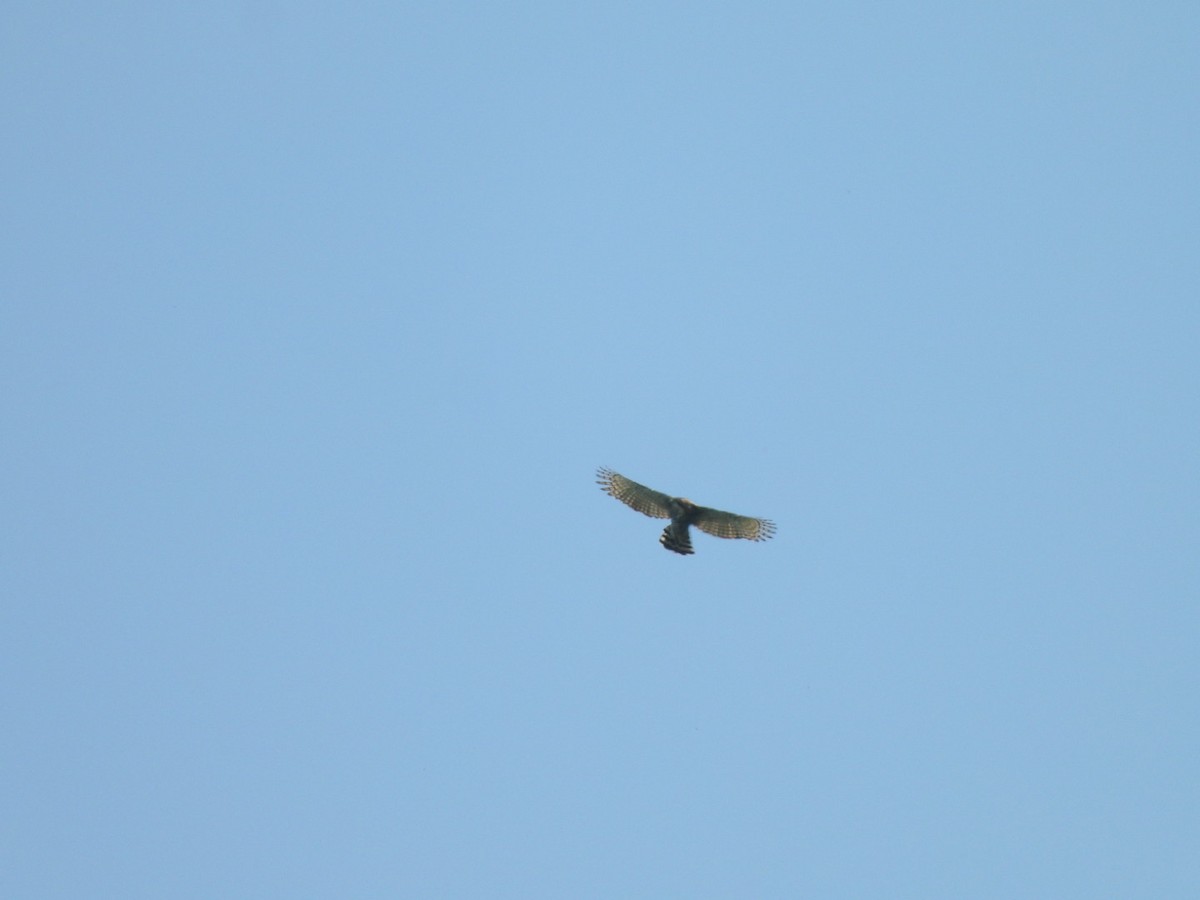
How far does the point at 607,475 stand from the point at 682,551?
220 centimetres

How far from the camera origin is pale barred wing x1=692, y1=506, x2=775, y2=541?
3722 cm

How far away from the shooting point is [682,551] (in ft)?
122

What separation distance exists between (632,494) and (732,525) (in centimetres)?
212

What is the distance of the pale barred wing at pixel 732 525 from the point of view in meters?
37.2

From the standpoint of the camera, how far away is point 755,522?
3725 centimetres

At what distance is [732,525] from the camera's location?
3734cm

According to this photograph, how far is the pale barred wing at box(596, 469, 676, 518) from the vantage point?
1500 inches

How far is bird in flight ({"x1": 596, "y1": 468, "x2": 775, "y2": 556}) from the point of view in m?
37.2

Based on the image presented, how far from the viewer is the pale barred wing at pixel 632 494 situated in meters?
38.1

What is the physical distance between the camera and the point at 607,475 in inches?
1505

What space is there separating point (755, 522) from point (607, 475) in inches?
120

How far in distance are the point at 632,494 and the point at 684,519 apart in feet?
4.16

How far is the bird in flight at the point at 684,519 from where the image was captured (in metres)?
37.2

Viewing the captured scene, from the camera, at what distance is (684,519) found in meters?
37.5
